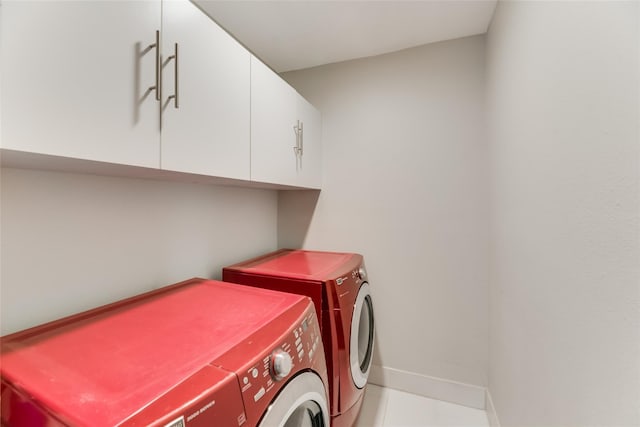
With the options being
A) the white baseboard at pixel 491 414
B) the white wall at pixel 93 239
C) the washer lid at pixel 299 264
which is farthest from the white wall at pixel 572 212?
the white wall at pixel 93 239

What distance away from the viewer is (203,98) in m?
0.98

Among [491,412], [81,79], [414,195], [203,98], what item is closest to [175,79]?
[203,98]

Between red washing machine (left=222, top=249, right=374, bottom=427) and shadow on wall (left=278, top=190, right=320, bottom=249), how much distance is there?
1.76 feet

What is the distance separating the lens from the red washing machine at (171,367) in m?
0.48

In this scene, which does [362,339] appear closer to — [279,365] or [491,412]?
[491,412]

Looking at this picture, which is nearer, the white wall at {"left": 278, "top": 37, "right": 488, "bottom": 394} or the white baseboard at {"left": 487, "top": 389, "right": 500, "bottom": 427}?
the white baseboard at {"left": 487, "top": 389, "right": 500, "bottom": 427}

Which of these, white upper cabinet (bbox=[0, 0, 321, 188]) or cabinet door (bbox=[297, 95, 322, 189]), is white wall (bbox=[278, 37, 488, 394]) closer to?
cabinet door (bbox=[297, 95, 322, 189])

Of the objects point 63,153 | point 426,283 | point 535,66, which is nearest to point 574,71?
point 535,66

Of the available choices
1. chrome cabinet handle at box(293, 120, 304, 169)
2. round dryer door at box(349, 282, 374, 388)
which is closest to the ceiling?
chrome cabinet handle at box(293, 120, 304, 169)

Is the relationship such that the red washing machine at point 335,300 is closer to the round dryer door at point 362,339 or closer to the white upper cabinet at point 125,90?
the round dryer door at point 362,339

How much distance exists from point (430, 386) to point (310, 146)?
6.07ft

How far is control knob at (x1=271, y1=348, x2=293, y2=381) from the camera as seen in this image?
652 mm

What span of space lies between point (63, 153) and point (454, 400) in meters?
2.32

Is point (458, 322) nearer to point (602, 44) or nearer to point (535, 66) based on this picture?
point (535, 66)
